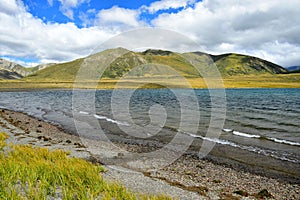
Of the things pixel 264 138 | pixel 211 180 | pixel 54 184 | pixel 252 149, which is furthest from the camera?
pixel 264 138

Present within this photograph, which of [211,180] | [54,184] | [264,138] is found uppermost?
[54,184]

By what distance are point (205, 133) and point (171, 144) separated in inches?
251

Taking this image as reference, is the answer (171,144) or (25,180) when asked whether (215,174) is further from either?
(25,180)

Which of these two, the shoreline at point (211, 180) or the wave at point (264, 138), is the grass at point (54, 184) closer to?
the shoreline at point (211, 180)

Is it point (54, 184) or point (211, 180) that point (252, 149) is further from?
point (54, 184)

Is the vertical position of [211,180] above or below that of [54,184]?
below

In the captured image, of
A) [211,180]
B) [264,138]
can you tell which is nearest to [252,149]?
[264,138]

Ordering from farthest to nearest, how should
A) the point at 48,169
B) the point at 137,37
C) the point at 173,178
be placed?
the point at 137,37 → the point at 173,178 → the point at 48,169

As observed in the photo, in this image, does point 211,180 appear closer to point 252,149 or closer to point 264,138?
point 252,149

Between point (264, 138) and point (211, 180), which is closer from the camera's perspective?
point (211, 180)

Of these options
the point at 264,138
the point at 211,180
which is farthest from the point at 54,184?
the point at 264,138

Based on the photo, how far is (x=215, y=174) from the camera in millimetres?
16172

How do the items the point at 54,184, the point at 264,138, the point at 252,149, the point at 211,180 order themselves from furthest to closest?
the point at 264,138 → the point at 252,149 → the point at 211,180 → the point at 54,184

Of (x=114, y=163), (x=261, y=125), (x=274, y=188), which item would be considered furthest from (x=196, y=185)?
(x=261, y=125)
